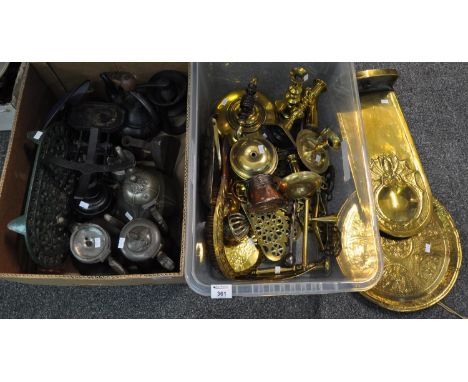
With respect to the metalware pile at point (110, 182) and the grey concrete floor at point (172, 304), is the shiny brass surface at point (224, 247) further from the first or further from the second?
the grey concrete floor at point (172, 304)

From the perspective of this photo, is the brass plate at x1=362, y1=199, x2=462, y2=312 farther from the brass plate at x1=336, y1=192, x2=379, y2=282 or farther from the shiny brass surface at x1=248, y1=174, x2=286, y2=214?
the shiny brass surface at x1=248, y1=174, x2=286, y2=214

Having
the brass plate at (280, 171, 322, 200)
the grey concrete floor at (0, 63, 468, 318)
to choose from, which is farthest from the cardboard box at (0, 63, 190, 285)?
the brass plate at (280, 171, 322, 200)

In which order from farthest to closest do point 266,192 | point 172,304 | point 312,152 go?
1. point 172,304
2. point 312,152
3. point 266,192

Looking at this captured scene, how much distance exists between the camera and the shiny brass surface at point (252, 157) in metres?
1.04

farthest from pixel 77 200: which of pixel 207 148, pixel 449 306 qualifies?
pixel 449 306

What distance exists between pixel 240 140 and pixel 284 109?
225 mm

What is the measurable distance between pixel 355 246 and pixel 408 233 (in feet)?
0.75

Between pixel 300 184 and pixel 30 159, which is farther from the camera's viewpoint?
pixel 30 159

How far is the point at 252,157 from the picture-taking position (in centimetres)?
104

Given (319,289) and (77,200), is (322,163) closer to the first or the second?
(319,289)

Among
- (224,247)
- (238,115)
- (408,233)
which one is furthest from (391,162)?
(224,247)

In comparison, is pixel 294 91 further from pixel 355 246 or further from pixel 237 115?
pixel 355 246

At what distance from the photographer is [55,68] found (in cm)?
115

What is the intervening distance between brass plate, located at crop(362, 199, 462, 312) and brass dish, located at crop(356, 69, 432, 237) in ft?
0.21
